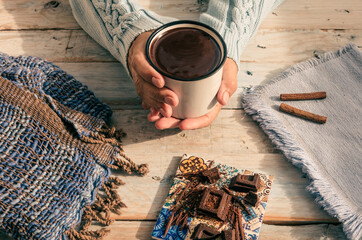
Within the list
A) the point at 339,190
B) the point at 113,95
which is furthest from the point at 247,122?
the point at 113,95

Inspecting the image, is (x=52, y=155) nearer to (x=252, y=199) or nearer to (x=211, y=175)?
(x=211, y=175)

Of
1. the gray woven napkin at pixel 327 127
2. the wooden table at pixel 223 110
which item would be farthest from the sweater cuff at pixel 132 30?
the gray woven napkin at pixel 327 127

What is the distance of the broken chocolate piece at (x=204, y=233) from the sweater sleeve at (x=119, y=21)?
524mm

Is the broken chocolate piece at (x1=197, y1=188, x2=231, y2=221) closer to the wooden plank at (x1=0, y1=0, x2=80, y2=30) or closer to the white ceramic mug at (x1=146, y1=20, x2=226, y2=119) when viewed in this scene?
the white ceramic mug at (x1=146, y1=20, x2=226, y2=119)

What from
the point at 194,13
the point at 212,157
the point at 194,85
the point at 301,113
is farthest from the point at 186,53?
the point at 194,13

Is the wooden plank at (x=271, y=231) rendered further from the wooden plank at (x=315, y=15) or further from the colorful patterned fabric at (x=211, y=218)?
the wooden plank at (x=315, y=15)

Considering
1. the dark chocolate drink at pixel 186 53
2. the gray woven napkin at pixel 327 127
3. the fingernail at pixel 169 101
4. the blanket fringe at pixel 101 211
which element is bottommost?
the blanket fringe at pixel 101 211

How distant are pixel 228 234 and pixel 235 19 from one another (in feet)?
2.10

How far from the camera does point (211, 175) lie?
898 mm

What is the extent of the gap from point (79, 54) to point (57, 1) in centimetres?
33

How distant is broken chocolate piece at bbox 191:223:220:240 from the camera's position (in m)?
0.80

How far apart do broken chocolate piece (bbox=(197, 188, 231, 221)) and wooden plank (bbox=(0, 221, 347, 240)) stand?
0.11m

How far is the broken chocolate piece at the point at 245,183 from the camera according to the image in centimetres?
87

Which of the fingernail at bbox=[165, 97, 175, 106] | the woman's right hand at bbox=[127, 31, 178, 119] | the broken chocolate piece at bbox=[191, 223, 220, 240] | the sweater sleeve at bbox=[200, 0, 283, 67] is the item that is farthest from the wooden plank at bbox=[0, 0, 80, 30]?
the broken chocolate piece at bbox=[191, 223, 220, 240]
